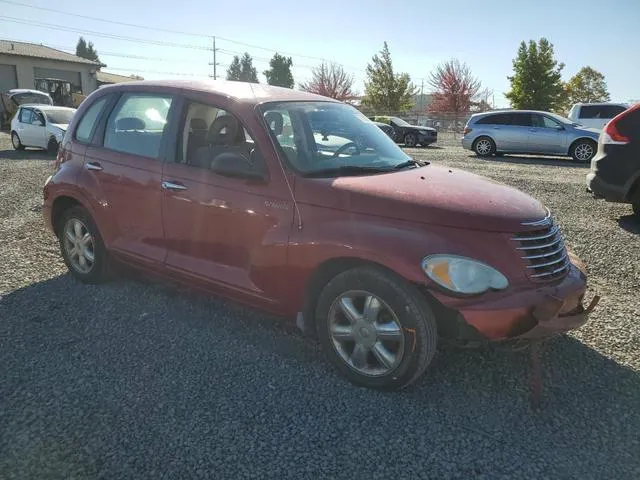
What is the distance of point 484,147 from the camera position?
18.6 metres

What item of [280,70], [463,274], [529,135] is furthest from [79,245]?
[280,70]

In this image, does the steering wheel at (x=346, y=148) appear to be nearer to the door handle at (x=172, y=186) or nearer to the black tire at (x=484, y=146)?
the door handle at (x=172, y=186)

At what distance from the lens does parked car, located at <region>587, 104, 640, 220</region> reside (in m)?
7.23

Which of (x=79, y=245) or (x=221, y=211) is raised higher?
(x=221, y=211)

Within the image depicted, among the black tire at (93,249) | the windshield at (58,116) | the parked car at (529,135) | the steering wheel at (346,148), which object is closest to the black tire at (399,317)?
the steering wheel at (346,148)

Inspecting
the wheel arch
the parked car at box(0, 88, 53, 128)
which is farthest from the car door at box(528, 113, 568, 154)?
the parked car at box(0, 88, 53, 128)

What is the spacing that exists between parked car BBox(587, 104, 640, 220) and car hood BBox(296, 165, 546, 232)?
4.78m

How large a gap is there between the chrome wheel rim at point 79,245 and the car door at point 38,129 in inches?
522

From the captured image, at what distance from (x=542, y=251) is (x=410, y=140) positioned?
22246 mm

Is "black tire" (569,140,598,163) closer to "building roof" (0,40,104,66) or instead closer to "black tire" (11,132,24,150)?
"black tire" (11,132,24,150)

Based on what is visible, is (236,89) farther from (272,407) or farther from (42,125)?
(42,125)

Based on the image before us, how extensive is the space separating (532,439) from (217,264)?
7.45 feet

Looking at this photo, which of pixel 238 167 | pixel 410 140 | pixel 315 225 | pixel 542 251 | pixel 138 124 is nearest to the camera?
pixel 542 251

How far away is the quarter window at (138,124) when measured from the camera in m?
4.15
